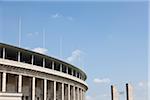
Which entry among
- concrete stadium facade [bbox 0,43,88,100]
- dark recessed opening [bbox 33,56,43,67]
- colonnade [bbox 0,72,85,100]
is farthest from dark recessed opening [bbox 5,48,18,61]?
colonnade [bbox 0,72,85,100]

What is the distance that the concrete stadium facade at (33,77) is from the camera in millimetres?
45750

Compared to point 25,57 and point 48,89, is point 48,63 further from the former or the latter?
point 25,57

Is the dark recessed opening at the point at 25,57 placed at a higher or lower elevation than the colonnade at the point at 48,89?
higher

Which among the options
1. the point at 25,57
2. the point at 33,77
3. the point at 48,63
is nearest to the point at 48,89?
the point at 48,63

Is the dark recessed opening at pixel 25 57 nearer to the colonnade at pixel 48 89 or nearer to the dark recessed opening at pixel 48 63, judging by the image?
the dark recessed opening at pixel 48 63

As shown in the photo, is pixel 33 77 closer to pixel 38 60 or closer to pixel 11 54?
pixel 11 54

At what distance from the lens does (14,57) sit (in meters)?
52.2

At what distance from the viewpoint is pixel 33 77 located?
50.4m

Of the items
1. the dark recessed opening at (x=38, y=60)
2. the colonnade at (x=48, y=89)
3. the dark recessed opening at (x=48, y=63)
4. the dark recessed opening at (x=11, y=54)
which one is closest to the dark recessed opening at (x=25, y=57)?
the dark recessed opening at (x=11, y=54)

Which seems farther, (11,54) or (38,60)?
Result: (38,60)

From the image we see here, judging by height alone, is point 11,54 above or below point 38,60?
above

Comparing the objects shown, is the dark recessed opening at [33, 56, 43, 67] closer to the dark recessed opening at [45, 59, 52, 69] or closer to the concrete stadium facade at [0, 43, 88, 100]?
the concrete stadium facade at [0, 43, 88, 100]

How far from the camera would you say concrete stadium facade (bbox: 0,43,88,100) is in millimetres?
45750

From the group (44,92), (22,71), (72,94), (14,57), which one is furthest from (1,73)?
(72,94)
